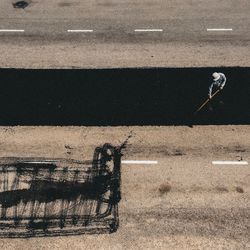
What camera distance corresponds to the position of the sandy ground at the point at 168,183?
1037 centimetres

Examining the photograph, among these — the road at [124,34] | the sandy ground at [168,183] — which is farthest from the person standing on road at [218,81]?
the road at [124,34]

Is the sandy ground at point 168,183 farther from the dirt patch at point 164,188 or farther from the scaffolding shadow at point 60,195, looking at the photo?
the scaffolding shadow at point 60,195

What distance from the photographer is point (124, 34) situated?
50.9 feet

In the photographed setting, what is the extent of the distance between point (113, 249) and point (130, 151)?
3.26 m

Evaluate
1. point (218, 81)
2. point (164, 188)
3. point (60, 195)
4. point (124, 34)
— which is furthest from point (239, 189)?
point (124, 34)

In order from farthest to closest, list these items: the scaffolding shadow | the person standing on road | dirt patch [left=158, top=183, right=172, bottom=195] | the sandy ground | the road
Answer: the road < the person standing on road < dirt patch [left=158, top=183, right=172, bottom=195] < the scaffolding shadow < the sandy ground

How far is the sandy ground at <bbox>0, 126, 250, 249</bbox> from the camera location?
1037 centimetres

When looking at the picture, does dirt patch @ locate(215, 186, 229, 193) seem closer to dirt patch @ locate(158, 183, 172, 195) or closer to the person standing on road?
dirt patch @ locate(158, 183, 172, 195)

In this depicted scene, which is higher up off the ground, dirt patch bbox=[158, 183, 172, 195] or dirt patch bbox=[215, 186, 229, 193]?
dirt patch bbox=[158, 183, 172, 195]

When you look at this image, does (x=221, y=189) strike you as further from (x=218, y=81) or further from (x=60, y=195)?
(x=60, y=195)

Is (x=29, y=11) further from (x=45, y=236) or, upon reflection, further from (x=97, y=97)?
(x=45, y=236)

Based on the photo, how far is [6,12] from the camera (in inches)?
648

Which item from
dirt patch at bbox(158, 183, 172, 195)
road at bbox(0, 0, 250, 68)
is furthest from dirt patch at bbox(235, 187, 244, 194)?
road at bbox(0, 0, 250, 68)

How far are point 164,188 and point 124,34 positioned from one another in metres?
7.35
